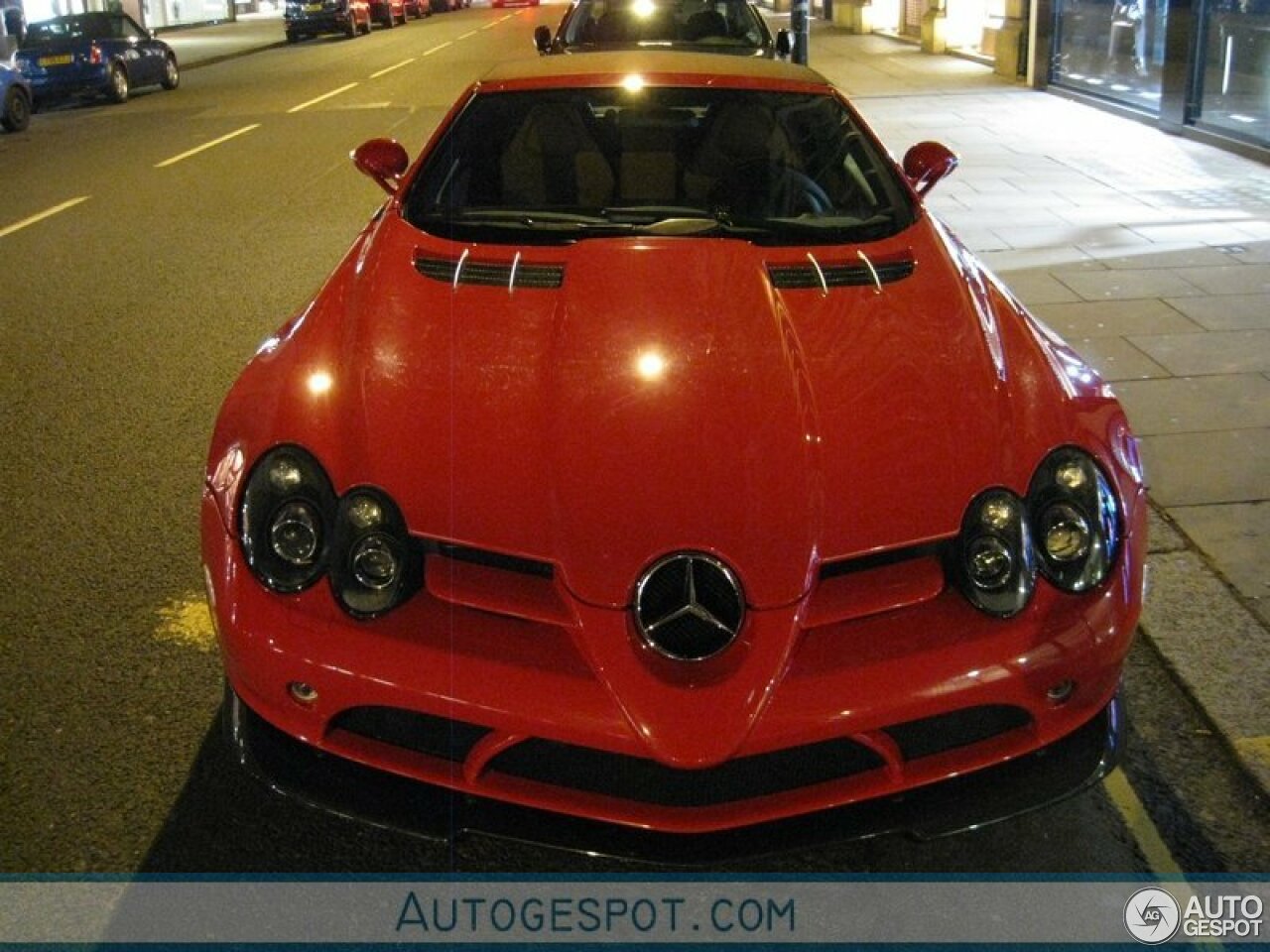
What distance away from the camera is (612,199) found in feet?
13.5

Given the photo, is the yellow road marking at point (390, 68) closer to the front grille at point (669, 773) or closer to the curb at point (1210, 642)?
the curb at point (1210, 642)

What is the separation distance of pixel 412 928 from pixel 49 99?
2236 centimetres

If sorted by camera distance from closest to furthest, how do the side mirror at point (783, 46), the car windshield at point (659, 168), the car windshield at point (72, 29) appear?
the car windshield at point (659, 168), the side mirror at point (783, 46), the car windshield at point (72, 29)

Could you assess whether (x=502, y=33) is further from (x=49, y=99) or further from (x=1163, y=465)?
(x=1163, y=465)

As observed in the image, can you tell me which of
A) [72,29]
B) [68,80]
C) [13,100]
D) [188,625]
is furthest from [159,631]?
[72,29]

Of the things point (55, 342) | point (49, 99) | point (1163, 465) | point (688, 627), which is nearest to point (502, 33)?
point (49, 99)

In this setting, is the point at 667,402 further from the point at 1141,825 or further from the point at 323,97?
the point at 323,97

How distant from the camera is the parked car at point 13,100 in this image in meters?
17.9

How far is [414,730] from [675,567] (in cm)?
56

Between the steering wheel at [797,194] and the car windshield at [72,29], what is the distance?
20.9 metres

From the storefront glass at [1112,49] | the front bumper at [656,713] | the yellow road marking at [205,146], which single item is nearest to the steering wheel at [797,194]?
the front bumper at [656,713]

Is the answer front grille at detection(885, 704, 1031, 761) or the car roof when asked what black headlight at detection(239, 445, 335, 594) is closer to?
front grille at detection(885, 704, 1031, 761)

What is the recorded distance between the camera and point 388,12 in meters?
43.7

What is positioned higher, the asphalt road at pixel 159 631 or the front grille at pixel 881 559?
the front grille at pixel 881 559
